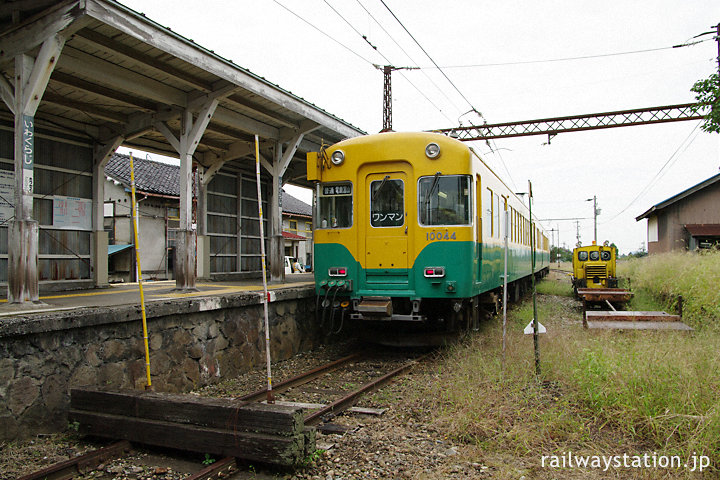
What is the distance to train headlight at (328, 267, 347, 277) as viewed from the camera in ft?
24.4

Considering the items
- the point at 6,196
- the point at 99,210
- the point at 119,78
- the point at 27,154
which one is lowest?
the point at 99,210

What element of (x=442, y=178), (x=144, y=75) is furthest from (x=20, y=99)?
(x=442, y=178)

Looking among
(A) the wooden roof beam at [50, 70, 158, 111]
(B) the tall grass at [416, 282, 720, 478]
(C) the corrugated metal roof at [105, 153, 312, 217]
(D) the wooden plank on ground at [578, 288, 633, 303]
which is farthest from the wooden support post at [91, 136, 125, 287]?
(D) the wooden plank on ground at [578, 288, 633, 303]

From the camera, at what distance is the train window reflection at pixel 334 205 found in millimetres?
7582

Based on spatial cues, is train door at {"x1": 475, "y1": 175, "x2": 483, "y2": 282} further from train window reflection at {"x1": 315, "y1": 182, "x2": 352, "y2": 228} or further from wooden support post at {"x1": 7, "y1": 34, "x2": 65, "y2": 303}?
wooden support post at {"x1": 7, "y1": 34, "x2": 65, "y2": 303}

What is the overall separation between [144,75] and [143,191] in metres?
10.9

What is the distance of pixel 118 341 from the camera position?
5.23m

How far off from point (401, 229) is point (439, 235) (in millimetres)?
569

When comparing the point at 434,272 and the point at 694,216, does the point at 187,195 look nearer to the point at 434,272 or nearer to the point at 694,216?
the point at 434,272

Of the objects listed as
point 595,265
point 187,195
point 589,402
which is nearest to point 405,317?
point 589,402

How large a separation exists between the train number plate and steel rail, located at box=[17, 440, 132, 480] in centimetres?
453

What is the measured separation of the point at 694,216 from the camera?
22500 millimetres

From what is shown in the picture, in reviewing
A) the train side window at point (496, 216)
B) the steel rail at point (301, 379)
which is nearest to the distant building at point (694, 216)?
the train side window at point (496, 216)

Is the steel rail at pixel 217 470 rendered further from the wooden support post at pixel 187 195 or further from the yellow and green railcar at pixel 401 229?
the wooden support post at pixel 187 195
